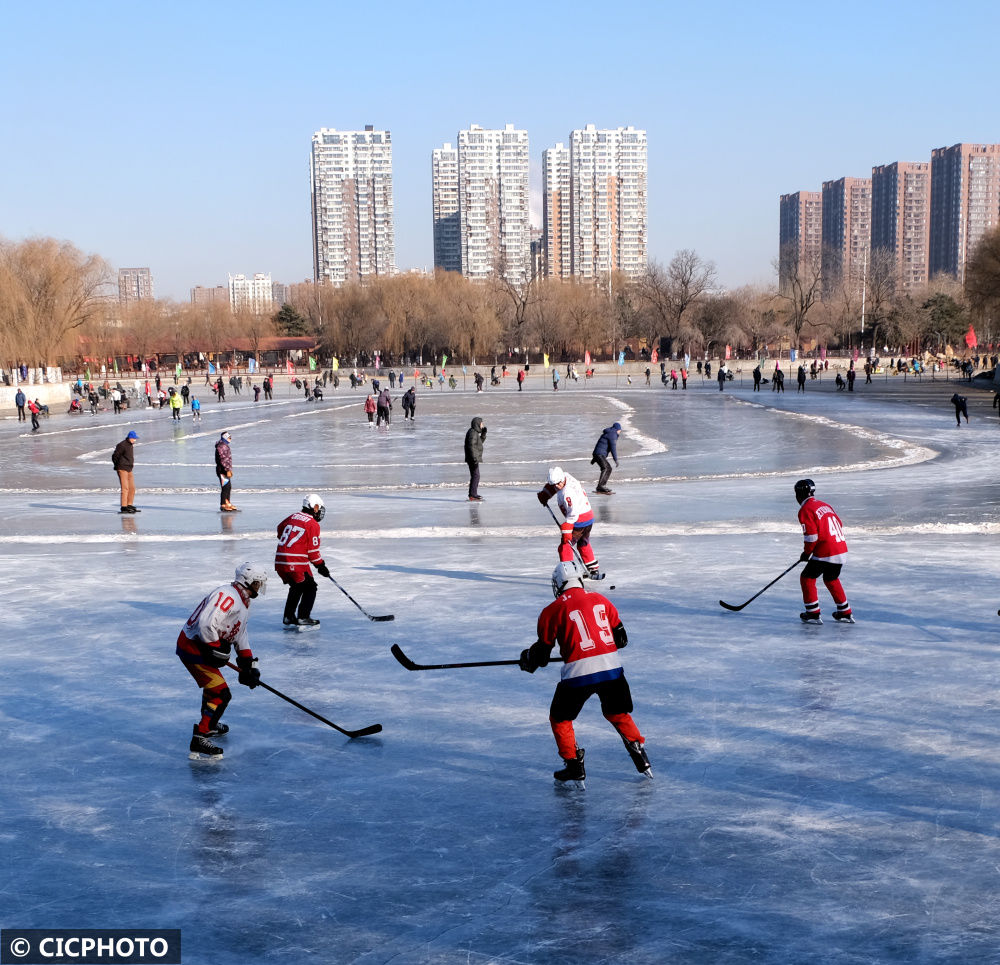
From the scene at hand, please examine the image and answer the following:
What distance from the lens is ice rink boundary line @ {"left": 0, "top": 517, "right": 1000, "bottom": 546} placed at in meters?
14.3

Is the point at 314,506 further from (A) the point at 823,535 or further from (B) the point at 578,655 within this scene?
(A) the point at 823,535

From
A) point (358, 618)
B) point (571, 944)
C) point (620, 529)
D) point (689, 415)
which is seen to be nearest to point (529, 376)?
point (689, 415)

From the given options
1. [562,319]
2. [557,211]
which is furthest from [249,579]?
[557,211]

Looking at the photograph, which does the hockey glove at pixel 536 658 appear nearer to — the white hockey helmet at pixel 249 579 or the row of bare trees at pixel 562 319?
the white hockey helmet at pixel 249 579

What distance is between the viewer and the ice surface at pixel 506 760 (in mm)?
4527

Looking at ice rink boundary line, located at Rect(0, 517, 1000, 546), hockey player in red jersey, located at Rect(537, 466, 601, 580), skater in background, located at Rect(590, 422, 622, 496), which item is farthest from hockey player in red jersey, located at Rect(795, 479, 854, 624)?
skater in background, located at Rect(590, 422, 622, 496)

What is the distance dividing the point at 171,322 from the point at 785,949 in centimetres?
11600

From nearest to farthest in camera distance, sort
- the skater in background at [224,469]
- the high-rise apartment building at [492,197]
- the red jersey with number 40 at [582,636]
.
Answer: the red jersey with number 40 at [582,636]
the skater in background at [224,469]
the high-rise apartment building at [492,197]

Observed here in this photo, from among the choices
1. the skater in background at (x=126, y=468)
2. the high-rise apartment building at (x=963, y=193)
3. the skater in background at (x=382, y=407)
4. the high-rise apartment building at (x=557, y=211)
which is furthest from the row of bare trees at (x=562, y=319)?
the high-rise apartment building at (x=557, y=211)

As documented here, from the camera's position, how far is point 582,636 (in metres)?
5.71

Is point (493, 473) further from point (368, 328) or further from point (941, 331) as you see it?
point (941, 331)

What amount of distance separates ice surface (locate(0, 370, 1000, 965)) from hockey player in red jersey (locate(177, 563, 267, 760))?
0.86 feet
